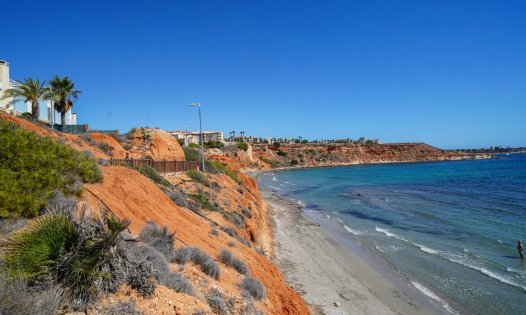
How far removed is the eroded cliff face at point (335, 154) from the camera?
4876 inches

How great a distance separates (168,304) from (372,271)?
44.8ft

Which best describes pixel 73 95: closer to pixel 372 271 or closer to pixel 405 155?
pixel 372 271

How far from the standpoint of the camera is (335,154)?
14250cm

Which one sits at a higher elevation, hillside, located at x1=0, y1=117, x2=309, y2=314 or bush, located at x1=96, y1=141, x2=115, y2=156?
bush, located at x1=96, y1=141, x2=115, y2=156

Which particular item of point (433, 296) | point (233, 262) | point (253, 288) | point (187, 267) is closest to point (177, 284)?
point (187, 267)

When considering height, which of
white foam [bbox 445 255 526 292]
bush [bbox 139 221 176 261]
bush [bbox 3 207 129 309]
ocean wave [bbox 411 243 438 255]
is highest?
bush [bbox 3 207 129 309]

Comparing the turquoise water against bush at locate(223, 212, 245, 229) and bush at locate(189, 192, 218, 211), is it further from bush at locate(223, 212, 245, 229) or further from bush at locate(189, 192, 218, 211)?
bush at locate(189, 192, 218, 211)

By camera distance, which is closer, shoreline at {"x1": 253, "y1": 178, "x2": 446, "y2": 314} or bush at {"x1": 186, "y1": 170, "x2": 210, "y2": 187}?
shoreline at {"x1": 253, "y1": 178, "x2": 446, "y2": 314}

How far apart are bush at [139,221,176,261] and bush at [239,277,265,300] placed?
2.14 metres

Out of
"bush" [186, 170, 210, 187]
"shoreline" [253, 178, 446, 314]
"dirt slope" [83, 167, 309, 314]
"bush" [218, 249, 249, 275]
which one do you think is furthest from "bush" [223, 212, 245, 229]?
"bush" [218, 249, 249, 275]

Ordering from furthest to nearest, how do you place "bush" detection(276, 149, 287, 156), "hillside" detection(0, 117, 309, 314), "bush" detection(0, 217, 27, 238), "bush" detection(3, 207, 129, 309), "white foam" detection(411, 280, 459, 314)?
"bush" detection(276, 149, 287, 156) → "white foam" detection(411, 280, 459, 314) → "bush" detection(0, 217, 27, 238) → "hillside" detection(0, 117, 309, 314) → "bush" detection(3, 207, 129, 309)

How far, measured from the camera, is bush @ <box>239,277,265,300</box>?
9.06 meters

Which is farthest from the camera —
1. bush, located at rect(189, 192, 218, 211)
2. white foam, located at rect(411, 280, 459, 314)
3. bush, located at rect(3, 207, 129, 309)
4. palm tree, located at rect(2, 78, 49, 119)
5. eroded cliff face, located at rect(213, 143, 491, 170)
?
eroded cliff face, located at rect(213, 143, 491, 170)

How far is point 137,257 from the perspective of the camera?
6312 millimetres
